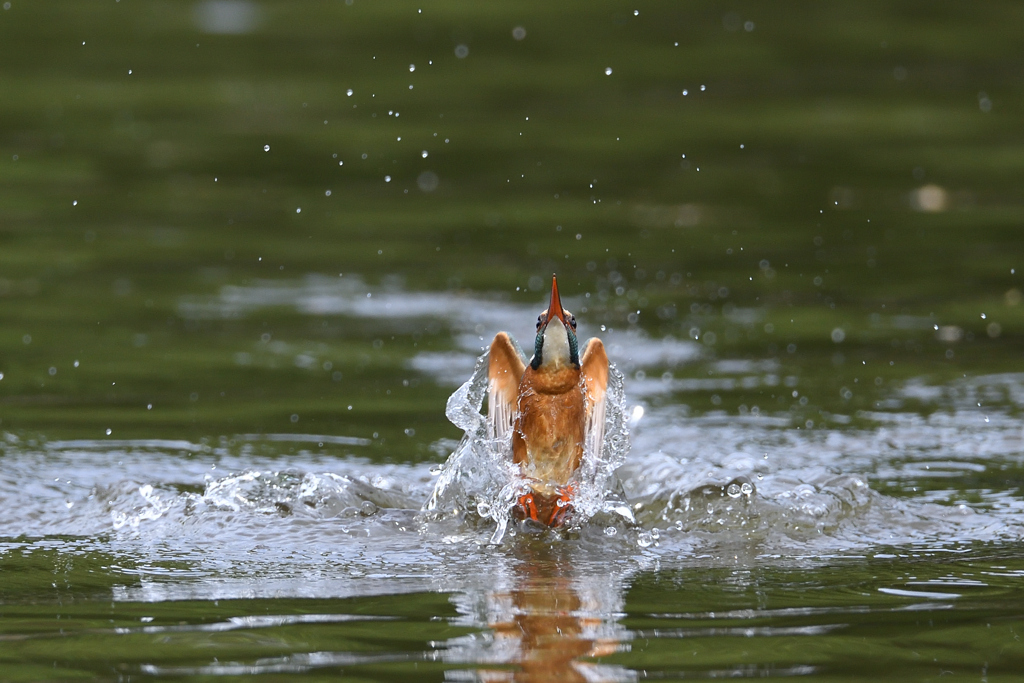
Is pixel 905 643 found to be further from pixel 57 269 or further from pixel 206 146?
→ pixel 206 146

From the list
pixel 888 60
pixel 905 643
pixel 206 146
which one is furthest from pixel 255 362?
pixel 888 60

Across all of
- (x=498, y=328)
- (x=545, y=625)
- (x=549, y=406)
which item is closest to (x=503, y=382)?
(x=549, y=406)

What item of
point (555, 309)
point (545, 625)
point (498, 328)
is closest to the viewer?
point (545, 625)

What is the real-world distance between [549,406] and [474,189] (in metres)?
6.46

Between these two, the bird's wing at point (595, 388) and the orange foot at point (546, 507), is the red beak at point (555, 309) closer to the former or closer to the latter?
the bird's wing at point (595, 388)

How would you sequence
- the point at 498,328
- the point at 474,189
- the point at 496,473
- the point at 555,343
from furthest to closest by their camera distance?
the point at 474,189 < the point at 498,328 < the point at 496,473 < the point at 555,343

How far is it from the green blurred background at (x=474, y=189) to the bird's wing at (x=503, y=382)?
80 centimetres

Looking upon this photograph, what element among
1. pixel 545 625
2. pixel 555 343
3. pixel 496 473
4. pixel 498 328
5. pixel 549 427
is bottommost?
pixel 545 625

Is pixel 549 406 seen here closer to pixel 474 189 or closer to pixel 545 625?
pixel 545 625

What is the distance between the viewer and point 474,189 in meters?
11.4

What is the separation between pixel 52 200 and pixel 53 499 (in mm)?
6002

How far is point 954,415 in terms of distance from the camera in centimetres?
650

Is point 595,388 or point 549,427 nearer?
point 549,427

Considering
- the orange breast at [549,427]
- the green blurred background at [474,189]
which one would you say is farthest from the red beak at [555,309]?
the green blurred background at [474,189]
